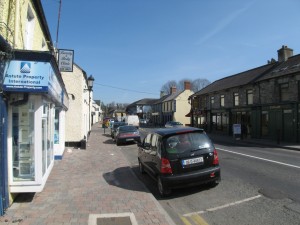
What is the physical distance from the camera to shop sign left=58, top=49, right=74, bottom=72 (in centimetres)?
1536

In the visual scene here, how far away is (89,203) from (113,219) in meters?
1.16

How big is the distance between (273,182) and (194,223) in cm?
381

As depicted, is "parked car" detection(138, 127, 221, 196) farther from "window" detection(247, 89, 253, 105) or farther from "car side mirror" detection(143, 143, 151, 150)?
"window" detection(247, 89, 253, 105)

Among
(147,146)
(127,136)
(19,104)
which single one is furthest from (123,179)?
(127,136)

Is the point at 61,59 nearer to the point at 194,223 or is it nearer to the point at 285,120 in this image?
the point at 194,223

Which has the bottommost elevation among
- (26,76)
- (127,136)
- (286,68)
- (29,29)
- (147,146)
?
(127,136)

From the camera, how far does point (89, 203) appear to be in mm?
6688

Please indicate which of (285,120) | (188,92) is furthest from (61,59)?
(188,92)

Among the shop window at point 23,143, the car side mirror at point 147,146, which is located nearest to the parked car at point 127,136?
the car side mirror at point 147,146

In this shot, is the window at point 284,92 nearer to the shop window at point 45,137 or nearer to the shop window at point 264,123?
the shop window at point 264,123

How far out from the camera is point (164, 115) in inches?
2840

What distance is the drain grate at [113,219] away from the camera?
18.1 feet

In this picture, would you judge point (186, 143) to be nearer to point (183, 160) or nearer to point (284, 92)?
point (183, 160)

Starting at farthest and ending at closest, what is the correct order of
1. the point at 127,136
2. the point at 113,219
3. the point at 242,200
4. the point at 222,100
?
1. the point at 222,100
2. the point at 127,136
3. the point at 242,200
4. the point at 113,219
